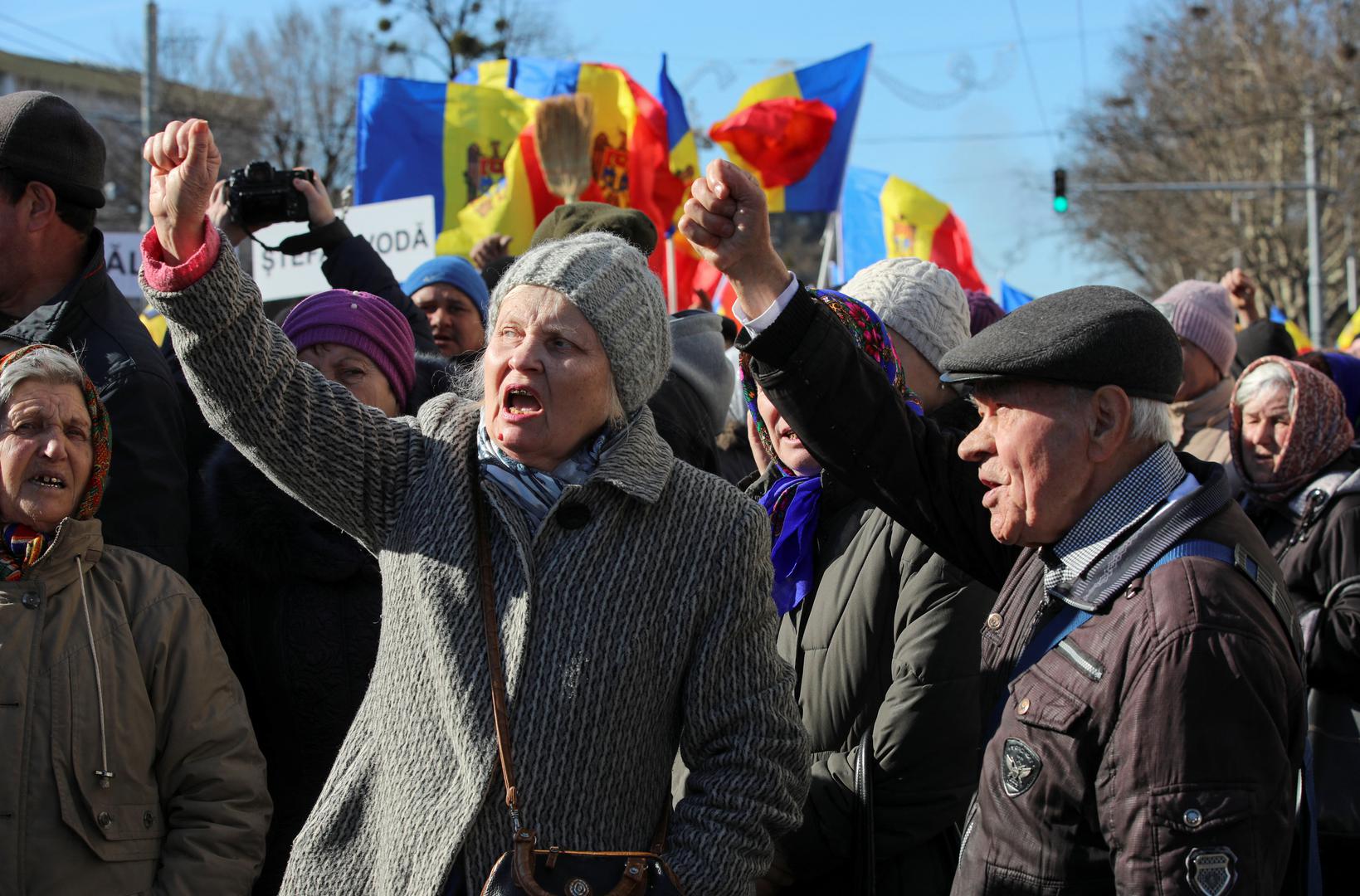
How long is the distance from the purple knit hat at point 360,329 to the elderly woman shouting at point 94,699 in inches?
27.2

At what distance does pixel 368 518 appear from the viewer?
246 cm

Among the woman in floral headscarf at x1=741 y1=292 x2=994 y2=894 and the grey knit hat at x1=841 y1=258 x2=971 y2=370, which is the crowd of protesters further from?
the grey knit hat at x1=841 y1=258 x2=971 y2=370

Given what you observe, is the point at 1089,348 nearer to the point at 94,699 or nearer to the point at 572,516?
the point at 572,516

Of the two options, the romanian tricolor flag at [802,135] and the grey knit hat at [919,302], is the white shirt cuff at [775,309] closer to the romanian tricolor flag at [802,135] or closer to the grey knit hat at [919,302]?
the grey knit hat at [919,302]

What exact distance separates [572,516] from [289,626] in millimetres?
952

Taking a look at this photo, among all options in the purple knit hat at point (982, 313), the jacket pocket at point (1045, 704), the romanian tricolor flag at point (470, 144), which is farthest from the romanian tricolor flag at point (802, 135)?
the jacket pocket at point (1045, 704)

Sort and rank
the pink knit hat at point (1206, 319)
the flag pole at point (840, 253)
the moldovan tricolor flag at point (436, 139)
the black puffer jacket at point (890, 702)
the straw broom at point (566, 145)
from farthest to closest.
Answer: the flag pole at point (840, 253) → the moldovan tricolor flag at point (436, 139) → the straw broom at point (566, 145) → the pink knit hat at point (1206, 319) → the black puffer jacket at point (890, 702)

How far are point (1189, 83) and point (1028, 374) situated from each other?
38350 mm

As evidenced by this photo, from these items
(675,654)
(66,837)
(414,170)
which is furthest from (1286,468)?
(414,170)

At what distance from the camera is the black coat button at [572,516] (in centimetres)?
240

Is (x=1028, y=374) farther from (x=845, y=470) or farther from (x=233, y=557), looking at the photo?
(x=233, y=557)

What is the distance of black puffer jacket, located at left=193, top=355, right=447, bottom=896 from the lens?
3.02 metres

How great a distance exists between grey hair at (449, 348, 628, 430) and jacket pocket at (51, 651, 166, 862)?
826 millimetres

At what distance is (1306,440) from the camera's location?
4.61 m
